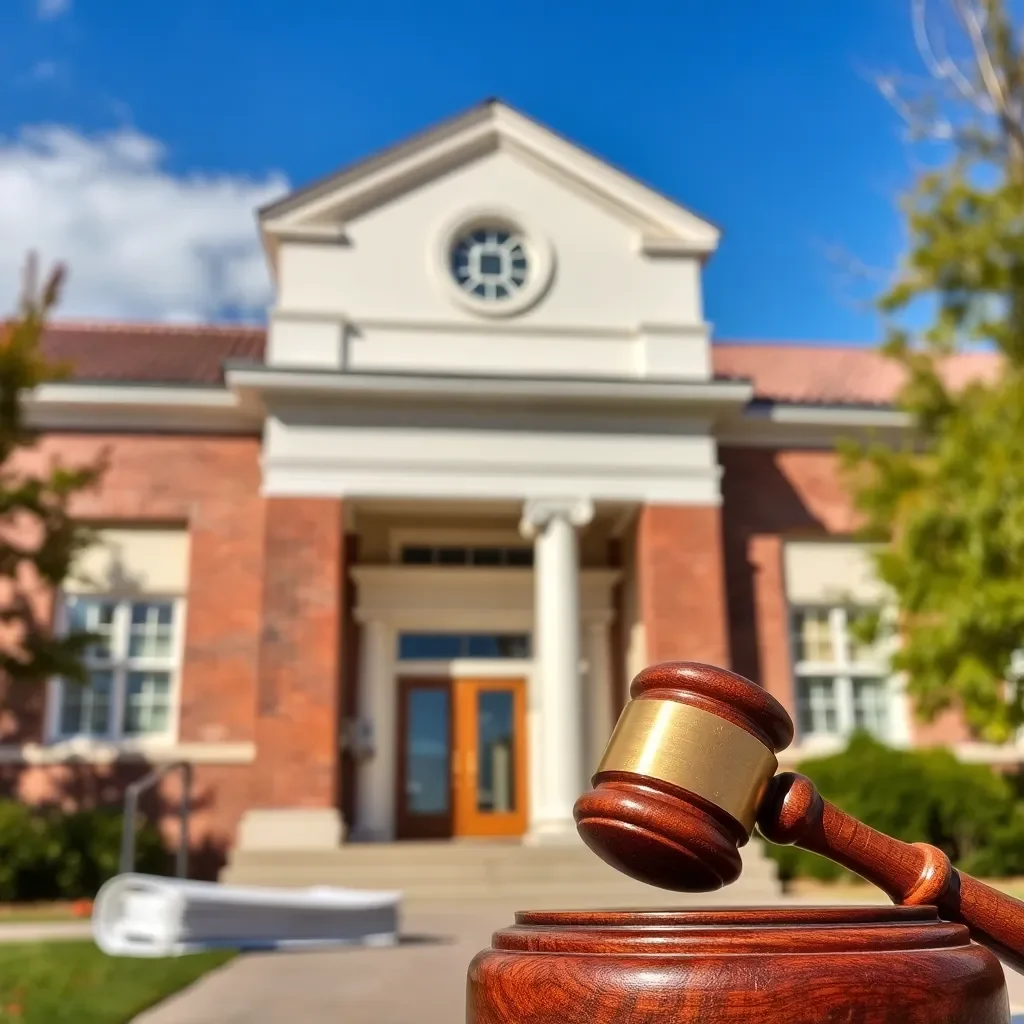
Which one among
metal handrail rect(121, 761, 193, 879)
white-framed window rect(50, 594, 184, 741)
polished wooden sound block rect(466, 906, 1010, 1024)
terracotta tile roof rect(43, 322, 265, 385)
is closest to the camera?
polished wooden sound block rect(466, 906, 1010, 1024)

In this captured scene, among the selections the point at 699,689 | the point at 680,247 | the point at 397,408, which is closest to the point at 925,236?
the point at 680,247

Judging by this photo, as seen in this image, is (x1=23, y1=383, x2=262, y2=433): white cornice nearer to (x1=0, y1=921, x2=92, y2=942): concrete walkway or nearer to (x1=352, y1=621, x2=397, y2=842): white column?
(x1=352, y1=621, x2=397, y2=842): white column

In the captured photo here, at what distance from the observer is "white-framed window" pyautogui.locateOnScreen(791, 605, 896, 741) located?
16.6 meters

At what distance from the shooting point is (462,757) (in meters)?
16.8

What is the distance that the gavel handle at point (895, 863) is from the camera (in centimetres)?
179

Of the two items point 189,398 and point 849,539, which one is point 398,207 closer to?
point 189,398

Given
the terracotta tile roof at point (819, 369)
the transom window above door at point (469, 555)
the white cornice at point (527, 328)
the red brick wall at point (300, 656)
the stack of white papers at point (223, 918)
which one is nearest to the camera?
the stack of white papers at point (223, 918)

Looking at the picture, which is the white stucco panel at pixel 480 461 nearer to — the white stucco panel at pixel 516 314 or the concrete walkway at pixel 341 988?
the white stucco panel at pixel 516 314

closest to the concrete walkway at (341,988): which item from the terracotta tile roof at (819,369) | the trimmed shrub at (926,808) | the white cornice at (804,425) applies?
the trimmed shrub at (926,808)

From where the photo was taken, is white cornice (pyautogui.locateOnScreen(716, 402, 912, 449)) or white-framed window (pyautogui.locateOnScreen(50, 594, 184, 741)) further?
white cornice (pyautogui.locateOnScreen(716, 402, 912, 449))

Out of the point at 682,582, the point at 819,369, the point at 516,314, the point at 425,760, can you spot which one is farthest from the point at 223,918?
the point at 819,369

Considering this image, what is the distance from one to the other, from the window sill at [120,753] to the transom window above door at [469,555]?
398 centimetres

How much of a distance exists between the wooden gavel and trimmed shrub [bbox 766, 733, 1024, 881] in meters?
12.3

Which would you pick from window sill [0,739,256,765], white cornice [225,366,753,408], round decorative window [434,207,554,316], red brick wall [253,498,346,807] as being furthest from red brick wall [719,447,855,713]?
window sill [0,739,256,765]
